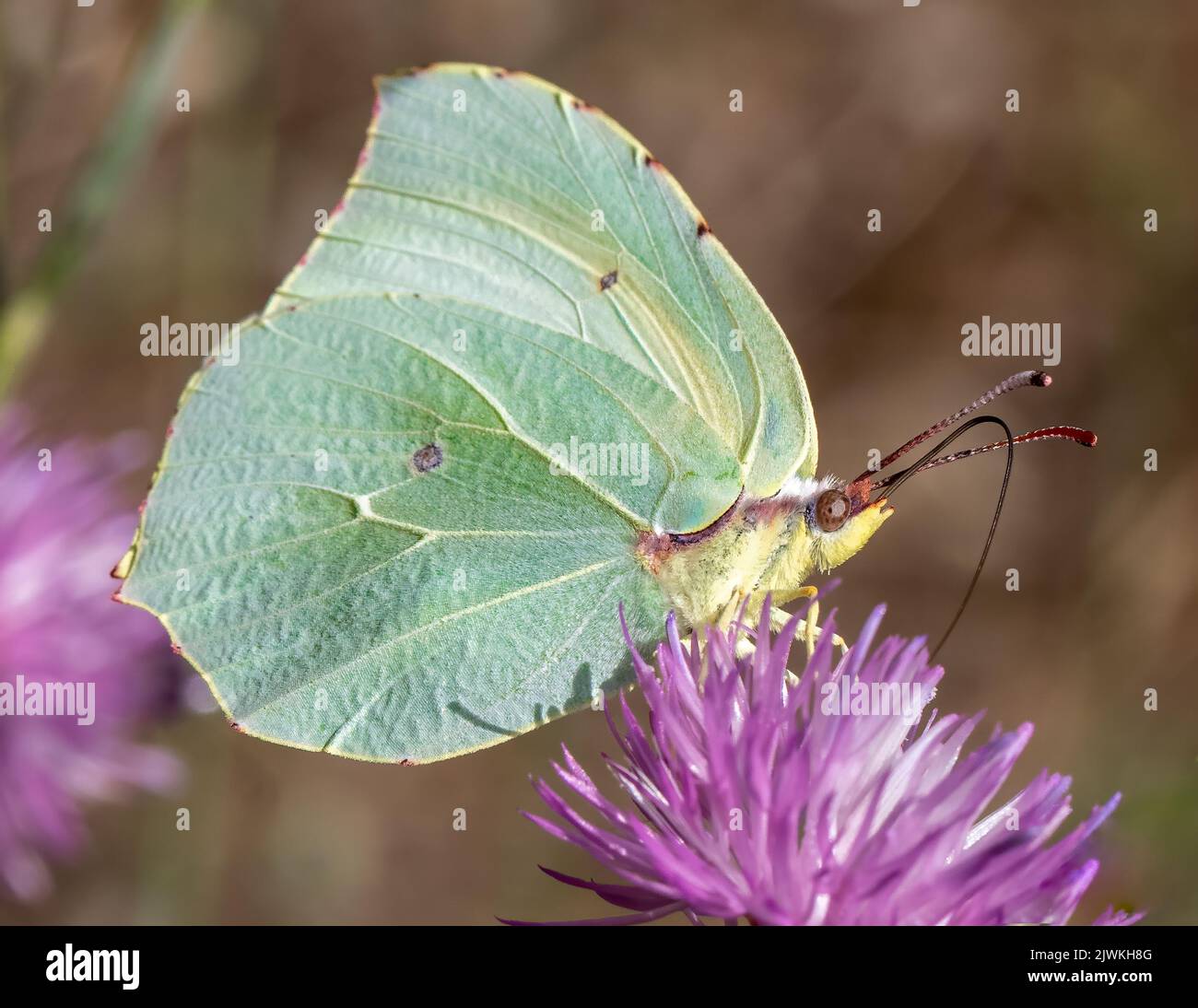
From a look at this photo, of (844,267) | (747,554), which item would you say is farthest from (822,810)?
(844,267)

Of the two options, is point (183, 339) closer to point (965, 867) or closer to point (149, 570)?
point (149, 570)

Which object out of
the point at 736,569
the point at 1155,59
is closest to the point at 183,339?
the point at 736,569

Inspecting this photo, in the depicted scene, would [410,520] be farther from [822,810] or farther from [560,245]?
[822,810]

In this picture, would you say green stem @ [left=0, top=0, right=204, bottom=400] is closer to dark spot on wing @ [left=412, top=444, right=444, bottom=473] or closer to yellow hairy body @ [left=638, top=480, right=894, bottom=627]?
dark spot on wing @ [left=412, top=444, right=444, bottom=473]

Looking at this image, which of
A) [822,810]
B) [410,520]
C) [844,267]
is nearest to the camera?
[822,810]

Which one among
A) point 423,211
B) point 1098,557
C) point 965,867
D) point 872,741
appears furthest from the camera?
point 1098,557

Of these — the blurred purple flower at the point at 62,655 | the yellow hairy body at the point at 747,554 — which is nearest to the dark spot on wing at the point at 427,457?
the yellow hairy body at the point at 747,554
